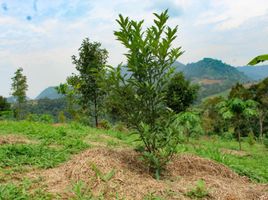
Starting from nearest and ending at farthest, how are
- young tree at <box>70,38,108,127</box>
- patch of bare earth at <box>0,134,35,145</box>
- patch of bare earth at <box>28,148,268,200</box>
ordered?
patch of bare earth at <box>28,148,268,200</box> < patch of bare earth at <box>0,134,35,145</box> < young tree at <box>70,38,108,127</box>

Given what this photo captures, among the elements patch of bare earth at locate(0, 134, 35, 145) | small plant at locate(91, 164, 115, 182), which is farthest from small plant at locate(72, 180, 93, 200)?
patch of bare earth at locate(0, 134, 35, 145)

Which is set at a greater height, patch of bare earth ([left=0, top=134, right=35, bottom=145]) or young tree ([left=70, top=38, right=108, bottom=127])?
young tree ([left=70, top=38, right=108, bottom=127])

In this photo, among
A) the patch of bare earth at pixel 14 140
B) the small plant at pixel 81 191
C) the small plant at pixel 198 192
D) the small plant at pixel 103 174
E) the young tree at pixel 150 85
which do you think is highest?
the young tree at pixel 150 85

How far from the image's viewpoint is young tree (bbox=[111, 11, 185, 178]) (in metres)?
5.45

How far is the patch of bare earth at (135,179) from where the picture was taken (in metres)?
4.58

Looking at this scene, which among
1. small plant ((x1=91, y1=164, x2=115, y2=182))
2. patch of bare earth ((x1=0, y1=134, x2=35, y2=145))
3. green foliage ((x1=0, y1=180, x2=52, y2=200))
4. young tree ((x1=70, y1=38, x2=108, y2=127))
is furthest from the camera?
young tree ((x1=70, y1=38, x2=108, y2=127))

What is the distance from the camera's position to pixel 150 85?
5402mm

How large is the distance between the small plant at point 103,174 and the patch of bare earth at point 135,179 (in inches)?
1.8

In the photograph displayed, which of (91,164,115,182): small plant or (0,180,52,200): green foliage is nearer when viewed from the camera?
(0,180,52,200): green foliage

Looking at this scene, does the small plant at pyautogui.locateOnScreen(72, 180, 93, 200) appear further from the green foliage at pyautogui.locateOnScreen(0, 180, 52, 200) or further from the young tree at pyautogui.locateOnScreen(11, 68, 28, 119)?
the young tree at pyautogui.locateOnScreen(11, 68, 28, 119)

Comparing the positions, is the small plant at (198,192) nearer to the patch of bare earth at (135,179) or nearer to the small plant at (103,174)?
the patch of bare earth at (135,179)

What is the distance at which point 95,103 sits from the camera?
2162 centimetres

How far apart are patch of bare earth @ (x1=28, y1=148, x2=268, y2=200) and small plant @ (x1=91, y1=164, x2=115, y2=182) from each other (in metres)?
0.04

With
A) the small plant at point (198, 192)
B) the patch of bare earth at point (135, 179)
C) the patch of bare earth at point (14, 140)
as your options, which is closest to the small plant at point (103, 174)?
the patch of bare earth at point (135, 179)
